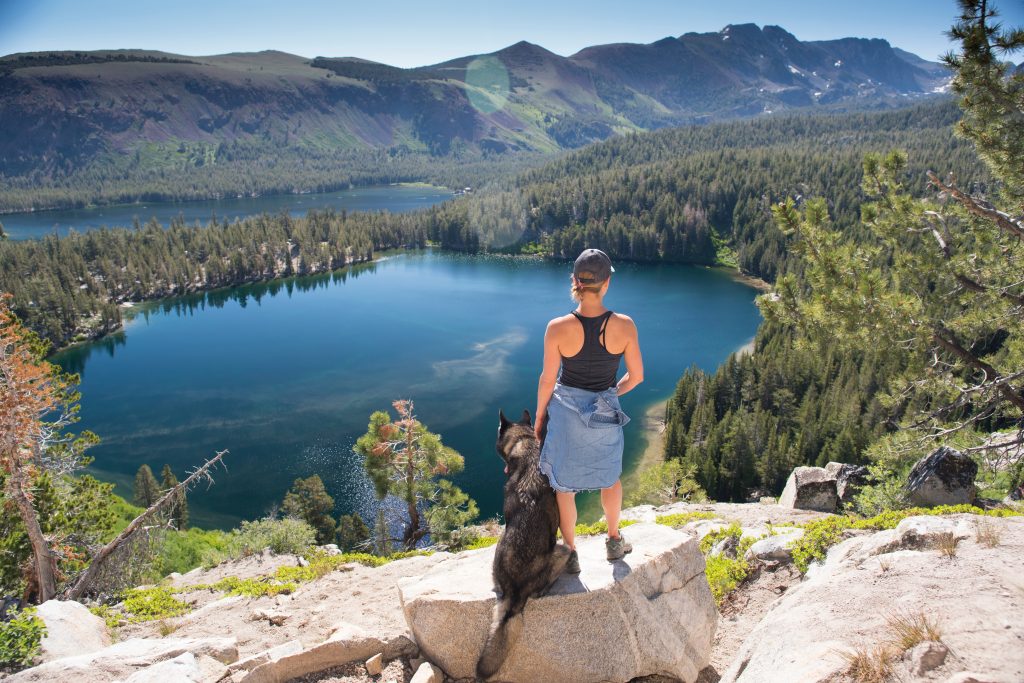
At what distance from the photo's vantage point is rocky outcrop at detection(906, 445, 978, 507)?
12742mm

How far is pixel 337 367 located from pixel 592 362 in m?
66.7

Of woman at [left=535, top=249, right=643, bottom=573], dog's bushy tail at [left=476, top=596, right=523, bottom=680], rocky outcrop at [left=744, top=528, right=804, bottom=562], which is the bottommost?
rocky outcrop at [left=744, top=528, right=804, bottom=562]

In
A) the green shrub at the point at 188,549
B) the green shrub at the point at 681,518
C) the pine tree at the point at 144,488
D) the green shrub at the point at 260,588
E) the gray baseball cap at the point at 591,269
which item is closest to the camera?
the gray baseball cap at the point at 591,269

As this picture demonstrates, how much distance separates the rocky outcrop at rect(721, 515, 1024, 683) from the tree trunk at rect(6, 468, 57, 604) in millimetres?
15054

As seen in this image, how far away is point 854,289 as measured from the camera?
1234 centimetres

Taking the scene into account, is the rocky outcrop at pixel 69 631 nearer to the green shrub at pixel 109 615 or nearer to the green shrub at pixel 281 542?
the green shrub at pixel 109 615

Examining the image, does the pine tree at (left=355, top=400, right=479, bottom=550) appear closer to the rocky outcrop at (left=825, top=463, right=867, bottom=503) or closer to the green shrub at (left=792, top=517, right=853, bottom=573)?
the rocky outcrop at (left=825, top=463, right=867, bottom=503)

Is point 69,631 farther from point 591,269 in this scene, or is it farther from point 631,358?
point 591,269

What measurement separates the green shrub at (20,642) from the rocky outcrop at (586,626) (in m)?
4.82

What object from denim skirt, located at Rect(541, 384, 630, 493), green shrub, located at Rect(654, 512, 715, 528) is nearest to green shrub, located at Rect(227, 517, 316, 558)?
green shrub, located at Rect(654, 512, 715, 528)

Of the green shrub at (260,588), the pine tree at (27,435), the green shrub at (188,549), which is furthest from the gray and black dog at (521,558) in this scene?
the green shrub at (188,549)

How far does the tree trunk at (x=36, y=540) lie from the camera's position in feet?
43.4

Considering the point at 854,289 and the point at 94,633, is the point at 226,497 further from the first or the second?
the point at 854,289

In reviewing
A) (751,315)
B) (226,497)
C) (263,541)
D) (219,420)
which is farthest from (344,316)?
(263,541)
